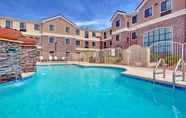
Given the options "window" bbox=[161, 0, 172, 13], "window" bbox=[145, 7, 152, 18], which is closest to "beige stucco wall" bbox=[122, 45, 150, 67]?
"window" bbox=[161, 0, 172, 13]

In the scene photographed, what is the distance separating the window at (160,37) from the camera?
1775cm

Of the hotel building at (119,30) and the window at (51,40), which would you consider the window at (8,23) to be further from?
the window at (51,40)

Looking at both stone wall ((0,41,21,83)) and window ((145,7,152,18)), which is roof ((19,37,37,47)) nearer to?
stone wall ((0,41,21,83))

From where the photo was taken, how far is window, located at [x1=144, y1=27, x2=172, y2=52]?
17748 millimetres

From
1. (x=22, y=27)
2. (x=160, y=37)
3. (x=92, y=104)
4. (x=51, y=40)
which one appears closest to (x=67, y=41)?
(x=51, y=40)

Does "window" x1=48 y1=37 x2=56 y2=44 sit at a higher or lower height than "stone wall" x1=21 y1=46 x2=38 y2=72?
higher

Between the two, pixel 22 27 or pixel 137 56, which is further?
pixel 22 27

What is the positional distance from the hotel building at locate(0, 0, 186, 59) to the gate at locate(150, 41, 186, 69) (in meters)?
0.62

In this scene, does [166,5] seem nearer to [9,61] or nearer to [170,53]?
[170,53]

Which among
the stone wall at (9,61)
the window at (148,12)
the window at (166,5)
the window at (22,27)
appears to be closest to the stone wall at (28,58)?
the stone wall at (9,61)

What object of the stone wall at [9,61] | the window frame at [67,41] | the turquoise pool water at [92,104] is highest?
the window frame at [67,41]

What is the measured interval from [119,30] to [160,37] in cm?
1015

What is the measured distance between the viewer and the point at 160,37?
19766mm

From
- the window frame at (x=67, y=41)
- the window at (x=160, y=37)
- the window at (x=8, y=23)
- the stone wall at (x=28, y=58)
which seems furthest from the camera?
the window frame at (x=67, y=41)
